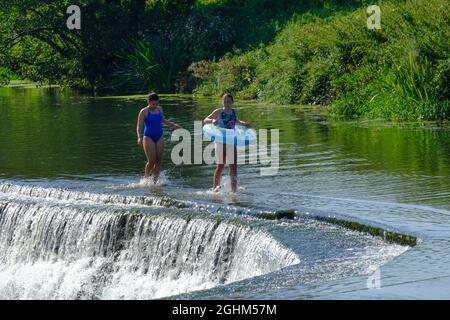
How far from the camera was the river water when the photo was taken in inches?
449

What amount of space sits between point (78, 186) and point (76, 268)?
77.4 inches

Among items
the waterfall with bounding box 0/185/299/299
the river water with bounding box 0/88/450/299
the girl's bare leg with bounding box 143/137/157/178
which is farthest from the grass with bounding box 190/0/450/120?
the waterfall with bounding box 0/185/299/299

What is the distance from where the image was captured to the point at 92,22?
45.5m

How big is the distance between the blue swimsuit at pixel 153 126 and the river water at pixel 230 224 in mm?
818

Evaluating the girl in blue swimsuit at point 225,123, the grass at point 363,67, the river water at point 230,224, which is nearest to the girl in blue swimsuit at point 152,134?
the river water at point 230,224

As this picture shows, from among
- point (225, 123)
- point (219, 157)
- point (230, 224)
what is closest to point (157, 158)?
point (219, 157)

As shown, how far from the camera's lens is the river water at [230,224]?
11414 mm

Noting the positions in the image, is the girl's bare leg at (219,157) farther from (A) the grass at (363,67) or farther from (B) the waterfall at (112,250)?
(A) the grass at (363,67)

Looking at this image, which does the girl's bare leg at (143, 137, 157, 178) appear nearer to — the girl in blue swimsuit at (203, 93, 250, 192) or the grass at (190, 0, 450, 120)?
the girl in blue swimsuit at (203, 93, 250, 192)

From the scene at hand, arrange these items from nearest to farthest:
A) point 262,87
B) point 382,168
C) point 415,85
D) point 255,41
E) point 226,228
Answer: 1. point 226,228
2. point 382,168
3. point 415,85
4. point 262,87
5. point 255,41

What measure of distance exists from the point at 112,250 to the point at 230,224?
8.20ft

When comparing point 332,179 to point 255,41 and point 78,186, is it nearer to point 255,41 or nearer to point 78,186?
point 78,186

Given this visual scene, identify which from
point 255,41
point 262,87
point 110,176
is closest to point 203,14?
point 255,41

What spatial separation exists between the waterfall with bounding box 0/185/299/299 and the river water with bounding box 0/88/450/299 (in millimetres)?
22
